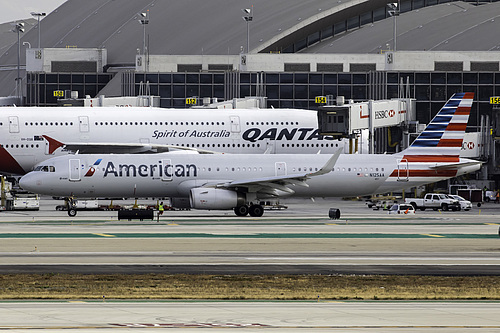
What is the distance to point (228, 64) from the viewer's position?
124 m

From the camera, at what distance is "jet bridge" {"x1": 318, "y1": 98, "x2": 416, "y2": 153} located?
8000 centimetres

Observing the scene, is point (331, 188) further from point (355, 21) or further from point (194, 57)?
point (355, 21)

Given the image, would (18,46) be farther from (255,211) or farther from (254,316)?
(254,316)

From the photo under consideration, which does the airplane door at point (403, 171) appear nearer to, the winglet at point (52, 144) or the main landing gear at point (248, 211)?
the main landing gear at point (248, 211)

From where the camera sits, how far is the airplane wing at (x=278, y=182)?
61.2m

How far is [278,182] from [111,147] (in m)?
19.5

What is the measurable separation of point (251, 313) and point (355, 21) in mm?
120756

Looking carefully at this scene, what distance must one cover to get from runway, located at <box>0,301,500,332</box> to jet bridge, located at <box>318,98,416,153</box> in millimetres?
53320

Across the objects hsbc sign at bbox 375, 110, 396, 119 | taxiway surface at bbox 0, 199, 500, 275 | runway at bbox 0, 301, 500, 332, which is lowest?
runway at bbox 0, 301, 500, 332

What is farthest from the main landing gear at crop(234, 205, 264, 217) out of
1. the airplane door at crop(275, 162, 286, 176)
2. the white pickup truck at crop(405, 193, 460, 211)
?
the white pickup truck at crop(405, 193, 460, 211)

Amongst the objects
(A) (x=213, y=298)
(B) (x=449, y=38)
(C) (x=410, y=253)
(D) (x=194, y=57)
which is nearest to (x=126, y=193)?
(C) (x=410, y=253)

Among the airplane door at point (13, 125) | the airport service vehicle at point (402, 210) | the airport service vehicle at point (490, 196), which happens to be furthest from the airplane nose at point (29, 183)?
the airport service vehicle at point (490, 196)

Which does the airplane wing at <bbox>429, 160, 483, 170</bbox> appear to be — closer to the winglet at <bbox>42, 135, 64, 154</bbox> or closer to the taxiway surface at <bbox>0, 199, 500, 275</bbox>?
the taxiway surface at <bbox>0, 199, 500, 275</bbox>

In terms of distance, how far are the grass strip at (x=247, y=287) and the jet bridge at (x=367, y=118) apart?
4766cm
